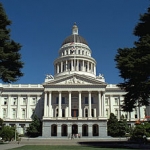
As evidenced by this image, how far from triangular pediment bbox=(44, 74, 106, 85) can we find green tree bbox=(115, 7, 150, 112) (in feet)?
129

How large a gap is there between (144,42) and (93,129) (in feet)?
158

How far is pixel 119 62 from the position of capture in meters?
32.2

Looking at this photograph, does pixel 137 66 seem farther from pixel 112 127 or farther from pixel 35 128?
pixel 35 128

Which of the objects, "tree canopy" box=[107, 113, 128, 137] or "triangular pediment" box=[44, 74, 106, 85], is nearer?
"tree canopy" box=[107, 113, 128, 137]

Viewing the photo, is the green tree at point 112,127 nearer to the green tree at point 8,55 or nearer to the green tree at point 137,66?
the green tree at point 137,66

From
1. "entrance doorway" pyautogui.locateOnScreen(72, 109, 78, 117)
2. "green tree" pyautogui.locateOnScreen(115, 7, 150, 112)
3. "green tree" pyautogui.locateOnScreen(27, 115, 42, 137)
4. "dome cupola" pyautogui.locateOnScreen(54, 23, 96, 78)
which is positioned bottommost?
"green tree" pyautogui.locateOnScreen(27, 115, 42, 137)

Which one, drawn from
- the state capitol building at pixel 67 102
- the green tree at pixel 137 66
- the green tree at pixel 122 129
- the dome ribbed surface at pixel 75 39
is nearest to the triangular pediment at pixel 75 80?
the state capitol building at pixel 67 102

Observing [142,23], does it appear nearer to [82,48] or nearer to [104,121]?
[104,121]

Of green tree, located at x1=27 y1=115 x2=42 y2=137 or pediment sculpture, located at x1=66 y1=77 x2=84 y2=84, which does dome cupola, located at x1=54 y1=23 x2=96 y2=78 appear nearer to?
pediment sculpture, located at x1=66 y1=77 x2=84 y2=84

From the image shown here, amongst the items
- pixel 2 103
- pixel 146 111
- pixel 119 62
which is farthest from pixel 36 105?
pixel 119 62

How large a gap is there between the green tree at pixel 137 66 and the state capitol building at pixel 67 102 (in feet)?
121

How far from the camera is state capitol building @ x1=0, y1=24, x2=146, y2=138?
69688 millimetres

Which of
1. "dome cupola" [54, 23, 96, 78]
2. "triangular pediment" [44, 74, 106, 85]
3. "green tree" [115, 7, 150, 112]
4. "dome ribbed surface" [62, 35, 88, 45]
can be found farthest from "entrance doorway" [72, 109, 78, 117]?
"green tree" [115, 7, 150, 112]

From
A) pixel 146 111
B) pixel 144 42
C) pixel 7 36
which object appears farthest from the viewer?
pixel 146 111
